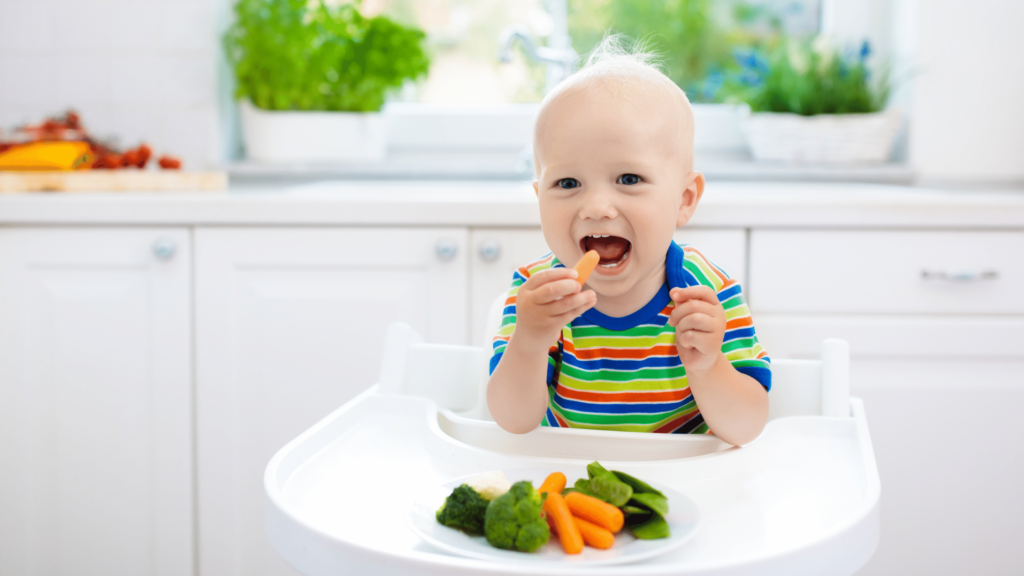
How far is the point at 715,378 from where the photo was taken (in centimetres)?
77

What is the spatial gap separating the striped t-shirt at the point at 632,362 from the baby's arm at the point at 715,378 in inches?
3.2

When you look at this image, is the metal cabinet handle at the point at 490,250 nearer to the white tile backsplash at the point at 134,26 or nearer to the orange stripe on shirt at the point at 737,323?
Answer: the orange stripe on shirt at the point at 737,323

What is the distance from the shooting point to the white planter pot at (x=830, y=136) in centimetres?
196

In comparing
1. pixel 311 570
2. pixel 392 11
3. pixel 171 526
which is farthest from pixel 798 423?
pixel 392 11

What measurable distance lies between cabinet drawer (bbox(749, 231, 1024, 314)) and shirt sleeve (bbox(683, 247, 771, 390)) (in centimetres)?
52

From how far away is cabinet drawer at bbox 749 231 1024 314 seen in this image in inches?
55.4

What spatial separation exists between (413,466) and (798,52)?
65.5 inches

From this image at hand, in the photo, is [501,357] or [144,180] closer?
[501,357]

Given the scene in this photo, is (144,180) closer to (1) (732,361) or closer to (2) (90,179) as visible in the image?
(2) (90,179)

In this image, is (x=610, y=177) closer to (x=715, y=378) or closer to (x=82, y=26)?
(x=715, y=378)

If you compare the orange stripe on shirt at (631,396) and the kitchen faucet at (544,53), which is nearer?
the orange stripe on shirt at (631,396)

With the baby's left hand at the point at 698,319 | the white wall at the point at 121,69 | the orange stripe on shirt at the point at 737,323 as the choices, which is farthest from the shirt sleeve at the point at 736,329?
the white wall at the point at 121,69

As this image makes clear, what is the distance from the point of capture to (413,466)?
2.44ft

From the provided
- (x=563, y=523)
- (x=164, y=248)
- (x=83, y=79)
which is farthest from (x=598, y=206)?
(x=83, y=79)
